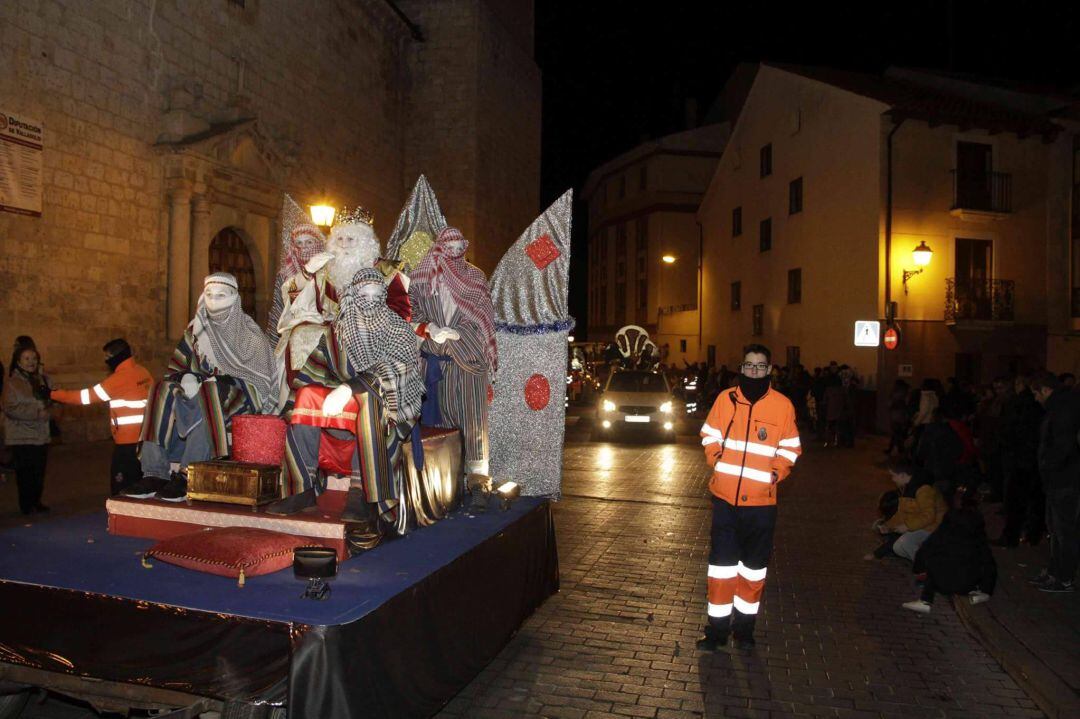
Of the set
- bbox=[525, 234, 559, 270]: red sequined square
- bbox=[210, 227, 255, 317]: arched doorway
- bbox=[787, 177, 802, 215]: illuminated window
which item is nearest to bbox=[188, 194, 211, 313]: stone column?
bbox=[210, 227, 255, 317]: arched doorway

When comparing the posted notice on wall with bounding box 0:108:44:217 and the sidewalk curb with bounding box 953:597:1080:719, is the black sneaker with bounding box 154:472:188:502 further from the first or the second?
the posted notice on wall with bounding box 0:108:44:217

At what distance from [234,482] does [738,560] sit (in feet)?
10.3

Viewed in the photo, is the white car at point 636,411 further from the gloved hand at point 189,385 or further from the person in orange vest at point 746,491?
the gloved hand at point 189,385

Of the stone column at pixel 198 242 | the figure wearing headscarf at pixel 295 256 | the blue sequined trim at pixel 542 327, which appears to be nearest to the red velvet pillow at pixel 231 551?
the figure wearing headscarf at pixel 295 256

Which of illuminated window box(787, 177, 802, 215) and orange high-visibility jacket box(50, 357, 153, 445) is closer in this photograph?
orange high-visibility jacket box(50, 357, 153, 445)

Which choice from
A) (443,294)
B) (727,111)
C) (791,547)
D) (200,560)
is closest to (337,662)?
(200,560)

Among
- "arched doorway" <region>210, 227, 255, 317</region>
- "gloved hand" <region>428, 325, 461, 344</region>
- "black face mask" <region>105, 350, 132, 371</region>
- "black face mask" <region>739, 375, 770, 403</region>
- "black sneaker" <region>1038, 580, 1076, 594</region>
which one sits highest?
"arched doorway" <region>210, 227, 255, 317</region>

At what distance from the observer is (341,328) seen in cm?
530

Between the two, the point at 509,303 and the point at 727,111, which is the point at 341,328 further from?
the point at 727,111

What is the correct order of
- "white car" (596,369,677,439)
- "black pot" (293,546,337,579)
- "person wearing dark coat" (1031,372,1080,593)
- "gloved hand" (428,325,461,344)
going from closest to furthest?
"black pot" (293,546,337,579), "gloved hand" (428,325,461,344), "person wearing dark coat" (1031,372,1080,593), "white car" (596,369,677,439)

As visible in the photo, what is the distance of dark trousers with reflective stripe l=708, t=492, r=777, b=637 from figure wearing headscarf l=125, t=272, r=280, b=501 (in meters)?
3.13

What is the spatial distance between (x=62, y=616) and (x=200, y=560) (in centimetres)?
62

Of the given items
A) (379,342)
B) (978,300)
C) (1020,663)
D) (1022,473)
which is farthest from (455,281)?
(978,300)

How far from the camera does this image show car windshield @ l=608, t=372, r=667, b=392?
63.9ft
